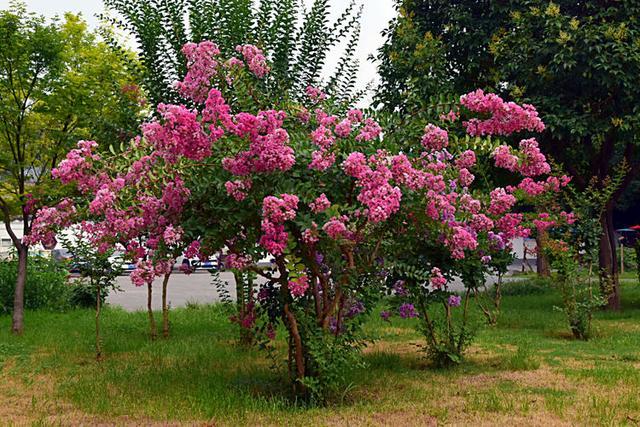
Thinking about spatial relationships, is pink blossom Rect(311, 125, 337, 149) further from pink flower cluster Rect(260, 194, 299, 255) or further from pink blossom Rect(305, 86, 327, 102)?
pink blossom Rect(305, 86, 327, 102)

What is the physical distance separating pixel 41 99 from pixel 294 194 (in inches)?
289

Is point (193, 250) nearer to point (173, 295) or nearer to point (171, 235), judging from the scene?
point (171, 235)

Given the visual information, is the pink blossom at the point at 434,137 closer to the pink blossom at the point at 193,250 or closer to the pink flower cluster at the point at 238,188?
the pink flower cluster at the point at 238,188

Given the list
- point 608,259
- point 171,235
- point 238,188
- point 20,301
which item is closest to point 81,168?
point 171,235

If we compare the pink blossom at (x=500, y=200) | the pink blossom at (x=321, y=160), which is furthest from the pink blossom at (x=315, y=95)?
the pink blossom at (x=500, y=200)

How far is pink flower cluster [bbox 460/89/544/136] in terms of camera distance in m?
5.55

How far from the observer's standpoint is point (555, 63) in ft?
34.9

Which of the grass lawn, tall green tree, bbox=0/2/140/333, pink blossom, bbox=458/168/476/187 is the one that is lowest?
the grass lawn

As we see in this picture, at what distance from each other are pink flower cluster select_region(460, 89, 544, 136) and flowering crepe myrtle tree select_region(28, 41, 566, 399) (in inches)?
0.5

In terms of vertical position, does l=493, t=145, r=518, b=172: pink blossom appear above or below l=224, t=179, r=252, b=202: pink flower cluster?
above

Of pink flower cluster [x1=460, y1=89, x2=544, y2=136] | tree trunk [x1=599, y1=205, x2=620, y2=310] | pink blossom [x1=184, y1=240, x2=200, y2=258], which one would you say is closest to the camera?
pink blossom [x1=184, y1=240, x2=200, y2=258]

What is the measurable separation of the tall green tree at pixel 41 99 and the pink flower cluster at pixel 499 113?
6.12m

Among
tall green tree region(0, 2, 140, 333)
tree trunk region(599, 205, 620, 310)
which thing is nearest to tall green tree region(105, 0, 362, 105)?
tall green tree region(0, 2, 140, 333)

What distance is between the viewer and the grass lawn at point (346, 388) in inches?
203
